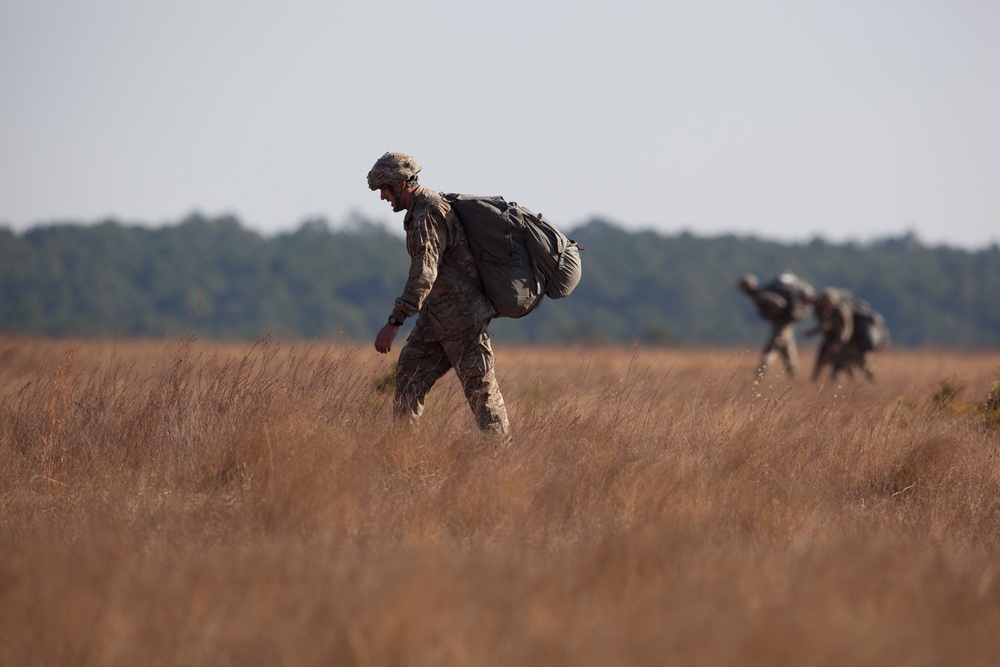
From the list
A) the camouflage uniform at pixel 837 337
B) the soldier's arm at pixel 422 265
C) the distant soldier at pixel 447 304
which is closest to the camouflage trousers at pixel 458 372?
the distant soldier at pixel 447 304

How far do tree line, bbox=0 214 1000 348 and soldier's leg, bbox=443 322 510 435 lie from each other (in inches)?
2141

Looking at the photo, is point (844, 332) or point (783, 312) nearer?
point (844, 332)

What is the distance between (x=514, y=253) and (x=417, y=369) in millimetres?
819

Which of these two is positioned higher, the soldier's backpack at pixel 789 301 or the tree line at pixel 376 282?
the soldier's backpack at pixel 789 301

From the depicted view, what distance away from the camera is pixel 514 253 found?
20.3 ft

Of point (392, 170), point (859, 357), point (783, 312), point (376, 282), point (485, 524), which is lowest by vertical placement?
point (376, 282)

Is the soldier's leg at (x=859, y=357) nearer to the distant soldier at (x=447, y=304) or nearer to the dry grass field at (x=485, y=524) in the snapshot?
the dry grass field at (x=485, y=524)

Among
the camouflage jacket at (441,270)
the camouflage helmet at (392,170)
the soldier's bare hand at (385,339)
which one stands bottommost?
the soldier's bare hand at (385,339)

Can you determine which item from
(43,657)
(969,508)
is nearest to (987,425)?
(969,508)

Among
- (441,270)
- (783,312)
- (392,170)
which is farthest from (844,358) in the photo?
(392,170)

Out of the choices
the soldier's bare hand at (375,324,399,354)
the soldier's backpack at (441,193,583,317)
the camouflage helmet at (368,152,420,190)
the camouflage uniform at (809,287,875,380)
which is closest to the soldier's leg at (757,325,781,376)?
the camouflage uniform at (809,287,875,380)

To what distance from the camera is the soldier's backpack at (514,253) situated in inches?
243

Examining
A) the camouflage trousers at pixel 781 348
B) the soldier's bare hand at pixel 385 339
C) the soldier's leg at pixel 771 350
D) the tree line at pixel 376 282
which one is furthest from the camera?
the tree line at pixel 376 282

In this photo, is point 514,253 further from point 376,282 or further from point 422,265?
point 376,282
